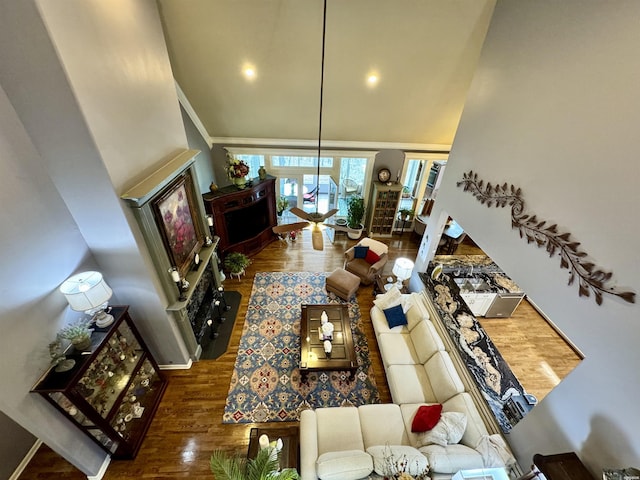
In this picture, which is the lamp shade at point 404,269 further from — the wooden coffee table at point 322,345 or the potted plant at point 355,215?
the potted plant at point 355,215

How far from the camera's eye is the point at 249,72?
446cm

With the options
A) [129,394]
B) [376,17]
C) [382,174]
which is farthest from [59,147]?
[382,174]

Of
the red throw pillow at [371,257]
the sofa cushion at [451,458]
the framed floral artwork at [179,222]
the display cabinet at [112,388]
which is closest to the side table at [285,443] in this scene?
the sofa cushion at [451,458]

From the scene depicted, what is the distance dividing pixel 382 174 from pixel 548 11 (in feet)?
15.1

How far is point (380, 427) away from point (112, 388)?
3.18 metres

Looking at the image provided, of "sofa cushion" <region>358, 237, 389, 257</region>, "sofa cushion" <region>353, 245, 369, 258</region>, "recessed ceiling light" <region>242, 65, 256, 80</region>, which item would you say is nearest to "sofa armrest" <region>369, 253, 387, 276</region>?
"sofa cushion" <region>358, 237, 389, 257</region>

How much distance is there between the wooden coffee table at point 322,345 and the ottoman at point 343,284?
693mm

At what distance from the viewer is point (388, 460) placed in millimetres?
2543

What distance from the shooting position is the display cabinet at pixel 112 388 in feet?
7.84

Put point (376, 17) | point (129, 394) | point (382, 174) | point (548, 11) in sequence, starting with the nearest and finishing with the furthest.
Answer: point (548, 11) → point (129, 394) → point (376, 17) → point (382, 174)

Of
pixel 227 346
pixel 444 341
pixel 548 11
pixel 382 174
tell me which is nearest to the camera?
pixel 548 11

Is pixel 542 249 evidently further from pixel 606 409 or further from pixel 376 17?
pixel 376 17

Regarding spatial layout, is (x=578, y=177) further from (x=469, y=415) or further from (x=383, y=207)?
(x=383, y=207)

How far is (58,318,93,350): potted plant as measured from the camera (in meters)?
2.47
